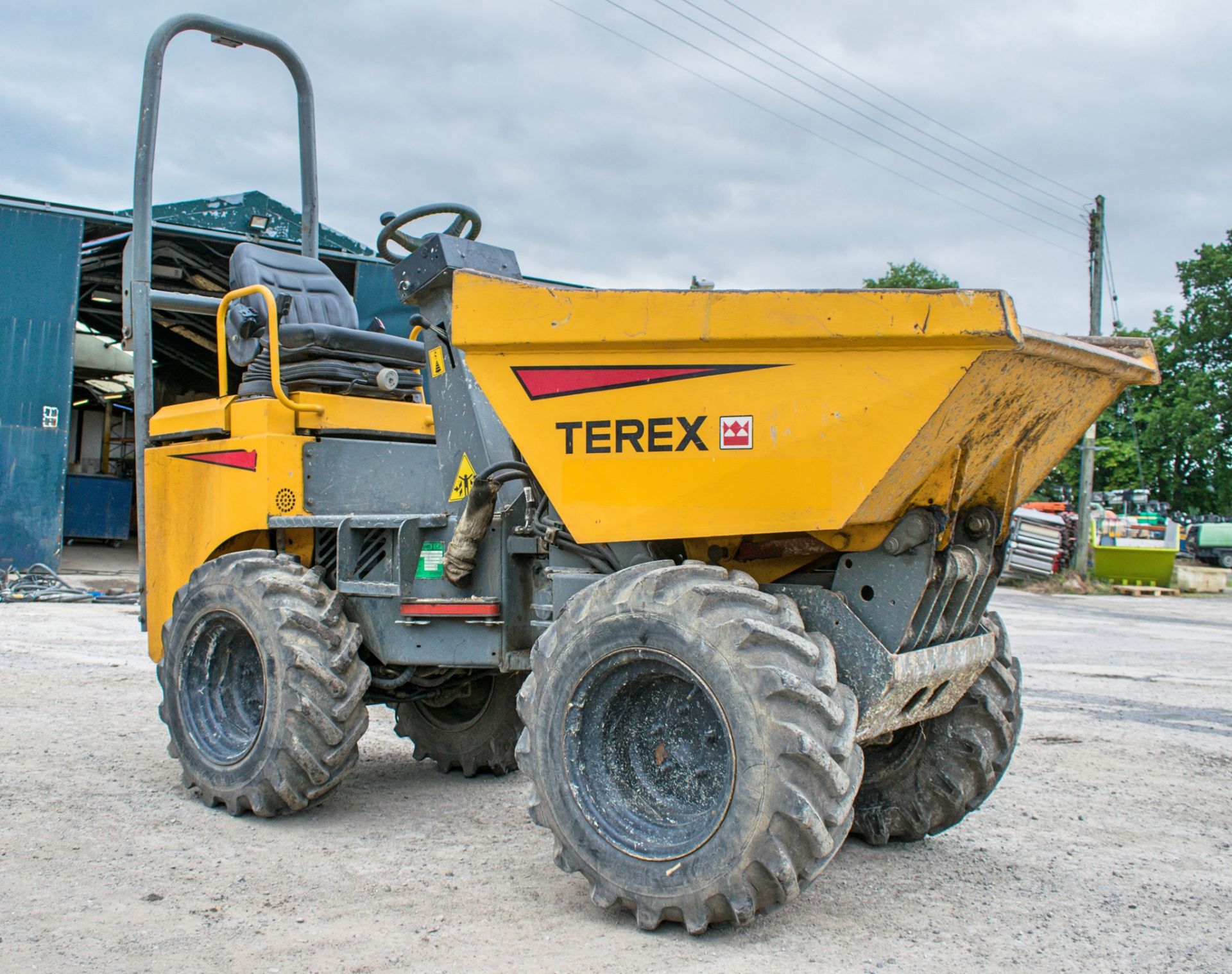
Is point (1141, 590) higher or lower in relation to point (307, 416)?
lower

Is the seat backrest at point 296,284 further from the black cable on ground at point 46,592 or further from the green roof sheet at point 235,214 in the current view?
the green roof sheet at point 235,214

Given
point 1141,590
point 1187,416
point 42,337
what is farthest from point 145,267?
point 1187,416

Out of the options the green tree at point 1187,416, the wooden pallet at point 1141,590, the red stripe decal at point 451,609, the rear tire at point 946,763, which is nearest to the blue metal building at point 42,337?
the red stripe decal at point 451,609

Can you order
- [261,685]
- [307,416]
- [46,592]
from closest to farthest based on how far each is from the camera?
[261,685], [307,416], [46,592]

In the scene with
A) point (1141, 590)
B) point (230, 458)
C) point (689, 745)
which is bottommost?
point (1141, 590)

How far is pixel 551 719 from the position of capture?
11.0 feet

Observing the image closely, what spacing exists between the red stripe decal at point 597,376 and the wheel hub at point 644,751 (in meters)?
0.79

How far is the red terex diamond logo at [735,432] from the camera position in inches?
126

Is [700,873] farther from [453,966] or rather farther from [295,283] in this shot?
[295,283]

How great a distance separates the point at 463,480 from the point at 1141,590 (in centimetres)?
1907

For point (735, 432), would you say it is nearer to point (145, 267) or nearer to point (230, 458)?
point (230, 458)

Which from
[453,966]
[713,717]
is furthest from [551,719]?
[453,966]

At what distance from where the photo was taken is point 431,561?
14.5 feet

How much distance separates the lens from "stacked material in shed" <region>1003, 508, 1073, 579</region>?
2116 centimetres
